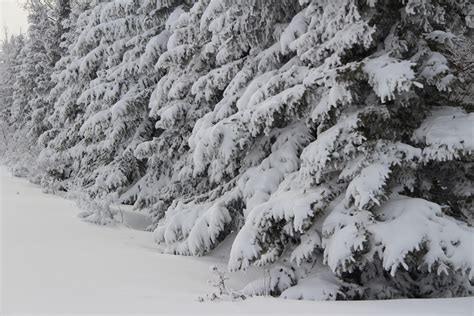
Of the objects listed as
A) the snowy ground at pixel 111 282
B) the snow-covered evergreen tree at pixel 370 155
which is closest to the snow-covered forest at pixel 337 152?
the snow-covered evergreen tree at pixel 370 155

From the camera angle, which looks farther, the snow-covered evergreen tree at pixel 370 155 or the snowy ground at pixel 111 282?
the snow-covered evergreen tree at pixel 370 155

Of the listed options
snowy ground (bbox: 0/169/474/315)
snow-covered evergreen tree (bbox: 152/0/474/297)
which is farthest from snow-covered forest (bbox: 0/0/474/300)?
snowy ground (bbox: 0/169/474/315)

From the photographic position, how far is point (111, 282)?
557cm

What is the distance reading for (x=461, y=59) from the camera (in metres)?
12.0

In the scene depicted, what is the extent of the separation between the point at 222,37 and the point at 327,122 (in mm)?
3562

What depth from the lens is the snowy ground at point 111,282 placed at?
180 inches

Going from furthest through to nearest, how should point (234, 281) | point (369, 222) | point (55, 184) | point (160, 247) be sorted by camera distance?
1. point (55, 184)
2. point (160, 247)
3. point (234, 281)
4. point (369, 222)

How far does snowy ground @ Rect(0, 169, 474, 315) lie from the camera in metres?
4.57

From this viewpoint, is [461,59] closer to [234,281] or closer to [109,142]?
[234,281]

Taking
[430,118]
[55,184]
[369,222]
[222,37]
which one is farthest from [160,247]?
[55,184]

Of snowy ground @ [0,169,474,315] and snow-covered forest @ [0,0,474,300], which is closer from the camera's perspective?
→ snowy ground @ [0,169,474,315]

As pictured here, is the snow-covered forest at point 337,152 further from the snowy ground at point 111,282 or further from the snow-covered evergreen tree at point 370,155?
the snowy ground at point 111,282

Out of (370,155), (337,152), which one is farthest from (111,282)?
(370,155)

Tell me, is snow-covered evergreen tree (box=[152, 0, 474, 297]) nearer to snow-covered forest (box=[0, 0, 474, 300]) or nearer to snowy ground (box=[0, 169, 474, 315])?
snow-covered forest (box=[0, 0, 474, 300])
